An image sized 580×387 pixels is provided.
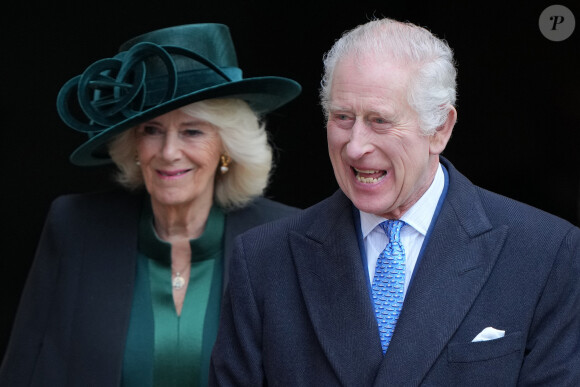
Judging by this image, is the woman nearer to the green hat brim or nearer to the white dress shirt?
the green hat brim

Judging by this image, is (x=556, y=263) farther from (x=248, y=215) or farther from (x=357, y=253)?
(x=248, y=215)

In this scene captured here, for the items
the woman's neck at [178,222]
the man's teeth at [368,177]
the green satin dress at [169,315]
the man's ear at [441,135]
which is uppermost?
the man's ear at [441,135]

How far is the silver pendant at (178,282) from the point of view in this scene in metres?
3.73

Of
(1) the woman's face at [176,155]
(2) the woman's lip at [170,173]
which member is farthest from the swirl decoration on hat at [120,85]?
(2) the woman's lip at [170,173]

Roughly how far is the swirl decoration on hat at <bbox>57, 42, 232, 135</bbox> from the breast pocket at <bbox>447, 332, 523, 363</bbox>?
155cm

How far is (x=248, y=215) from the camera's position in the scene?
3.88 meters

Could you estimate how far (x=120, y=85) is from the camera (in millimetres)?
3580

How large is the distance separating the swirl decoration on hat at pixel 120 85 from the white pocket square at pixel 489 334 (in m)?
1.54

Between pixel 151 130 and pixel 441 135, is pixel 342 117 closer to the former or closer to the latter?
pixel 441 135

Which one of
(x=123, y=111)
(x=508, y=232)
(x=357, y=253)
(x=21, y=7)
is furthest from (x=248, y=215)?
(x=21, y=7)

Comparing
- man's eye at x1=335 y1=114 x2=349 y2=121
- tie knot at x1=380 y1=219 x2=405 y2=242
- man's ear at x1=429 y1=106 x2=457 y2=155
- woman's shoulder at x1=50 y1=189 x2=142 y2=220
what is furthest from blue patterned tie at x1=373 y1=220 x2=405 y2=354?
woman's shoulder at x1=50 y1=189 x2=142 y2=220

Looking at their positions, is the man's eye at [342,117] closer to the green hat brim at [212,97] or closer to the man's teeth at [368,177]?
the man's teeth at [368,177]

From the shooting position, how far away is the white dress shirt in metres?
2.73

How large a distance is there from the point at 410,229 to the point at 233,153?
3.99 feet
